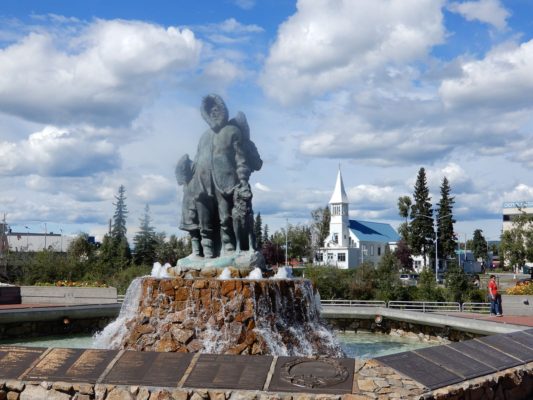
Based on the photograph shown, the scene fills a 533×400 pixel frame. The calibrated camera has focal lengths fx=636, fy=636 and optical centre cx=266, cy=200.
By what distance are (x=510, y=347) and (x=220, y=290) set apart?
461 cm

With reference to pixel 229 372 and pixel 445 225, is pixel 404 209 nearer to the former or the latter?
pixel 445 225

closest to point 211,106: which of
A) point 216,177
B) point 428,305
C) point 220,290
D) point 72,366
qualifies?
point 216,177

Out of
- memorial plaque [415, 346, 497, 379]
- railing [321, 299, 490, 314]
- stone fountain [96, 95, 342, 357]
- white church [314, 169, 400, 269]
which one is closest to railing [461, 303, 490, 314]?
railing [321, 299, 490, 314]

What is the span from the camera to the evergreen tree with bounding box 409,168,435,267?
218 feet

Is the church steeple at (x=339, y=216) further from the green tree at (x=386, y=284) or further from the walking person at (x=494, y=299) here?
the walking person at (x=494, y=299)

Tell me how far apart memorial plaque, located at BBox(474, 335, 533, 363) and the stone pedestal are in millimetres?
3507

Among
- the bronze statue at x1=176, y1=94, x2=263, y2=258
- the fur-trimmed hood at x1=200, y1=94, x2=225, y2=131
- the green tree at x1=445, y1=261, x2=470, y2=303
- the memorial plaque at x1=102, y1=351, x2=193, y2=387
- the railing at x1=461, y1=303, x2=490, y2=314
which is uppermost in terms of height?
the fur-trimmed hood at x1=200, y1=94, x2=225, y2=131

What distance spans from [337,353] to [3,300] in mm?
14046

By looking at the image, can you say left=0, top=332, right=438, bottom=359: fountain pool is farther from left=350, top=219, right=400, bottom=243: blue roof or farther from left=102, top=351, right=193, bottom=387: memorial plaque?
left=350, top=219, right=400, bottom=243: blue roof

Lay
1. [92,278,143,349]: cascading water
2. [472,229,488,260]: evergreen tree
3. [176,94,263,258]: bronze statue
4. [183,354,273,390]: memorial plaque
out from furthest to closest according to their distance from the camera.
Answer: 1. [472,229,488,260]: evergreen tree
2. [176,94,263,258]: bronze statue
3. [92,278,143,349]: cascading water
4. [183,354,273,390]: memorial plaque

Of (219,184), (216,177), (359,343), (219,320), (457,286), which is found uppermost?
(216,177)

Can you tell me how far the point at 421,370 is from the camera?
599cm

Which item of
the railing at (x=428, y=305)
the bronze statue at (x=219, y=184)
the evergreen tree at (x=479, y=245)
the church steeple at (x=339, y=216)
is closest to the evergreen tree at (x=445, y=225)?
the church steeple at (x=339, y=216)

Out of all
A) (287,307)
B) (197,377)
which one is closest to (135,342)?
(287,307)
